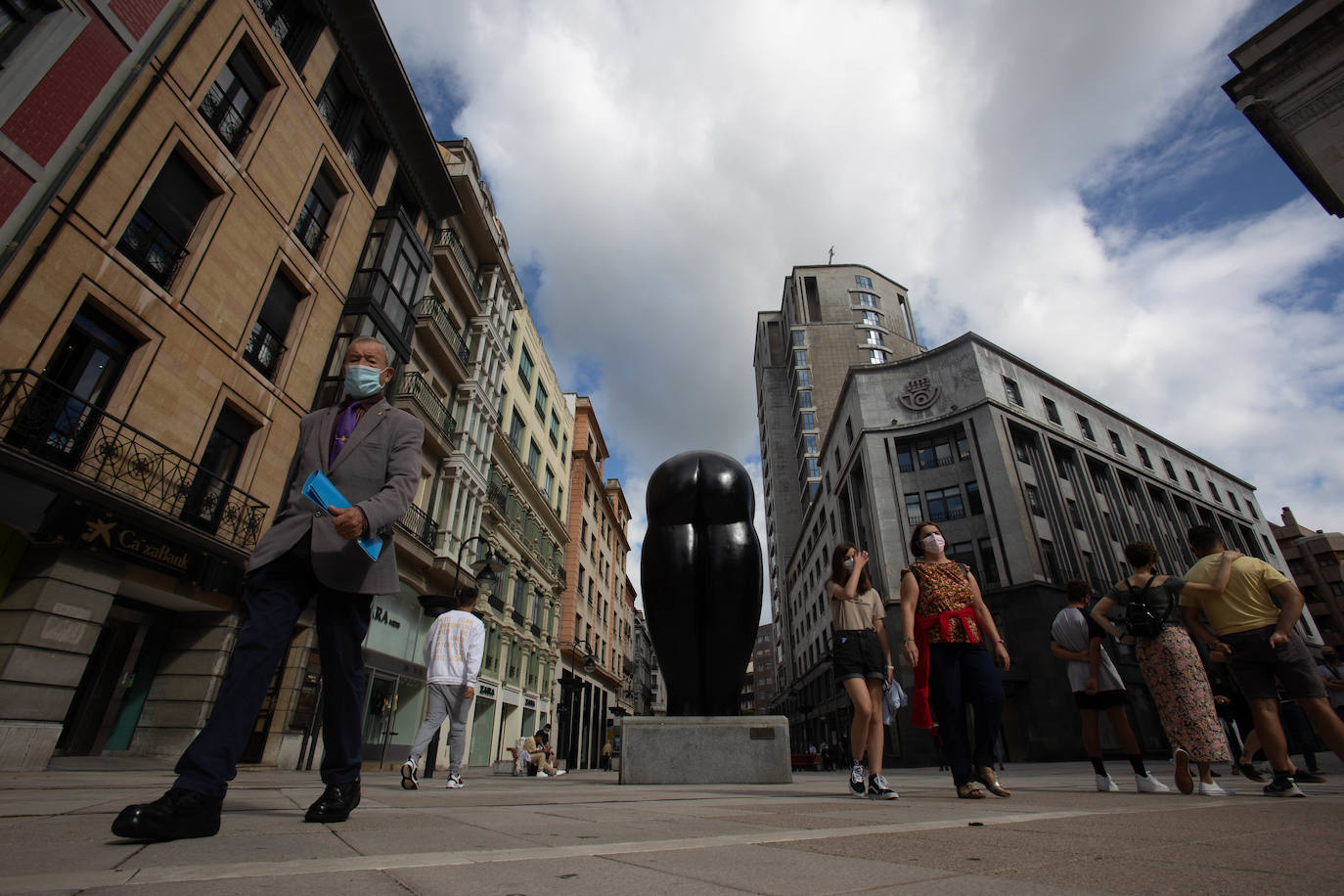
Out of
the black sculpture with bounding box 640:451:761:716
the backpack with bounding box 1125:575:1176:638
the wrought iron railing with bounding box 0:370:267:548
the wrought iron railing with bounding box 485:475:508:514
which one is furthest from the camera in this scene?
the wrought iron railing with bounding box 485:475:508:514

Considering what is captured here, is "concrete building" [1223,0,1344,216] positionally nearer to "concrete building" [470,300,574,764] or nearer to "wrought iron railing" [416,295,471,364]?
"wrought iron railing" [416,295,471,364]

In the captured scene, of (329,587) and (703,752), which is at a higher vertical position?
(329,587)

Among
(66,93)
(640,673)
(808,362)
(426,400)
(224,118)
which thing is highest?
(808,362)

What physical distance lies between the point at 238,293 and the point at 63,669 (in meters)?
6.70

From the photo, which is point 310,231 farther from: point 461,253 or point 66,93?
point 461,253

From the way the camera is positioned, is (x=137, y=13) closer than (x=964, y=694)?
No

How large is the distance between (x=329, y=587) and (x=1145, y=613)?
16.5 ft

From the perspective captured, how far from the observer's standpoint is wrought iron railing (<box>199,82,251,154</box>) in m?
11.0

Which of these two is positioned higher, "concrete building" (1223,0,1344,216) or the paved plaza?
"concrete building" (1223,0,1344,216)

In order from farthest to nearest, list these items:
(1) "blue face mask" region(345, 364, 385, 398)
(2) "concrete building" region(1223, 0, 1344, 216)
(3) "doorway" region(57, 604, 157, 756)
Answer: (2) "concrete building" region(1223, 0, 1344, 216), (3) "doorway" region(57, 604, 157, 756), (1) "blue face mask" region(345, 364, 385, 398)

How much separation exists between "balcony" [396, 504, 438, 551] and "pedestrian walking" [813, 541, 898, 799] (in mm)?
12697

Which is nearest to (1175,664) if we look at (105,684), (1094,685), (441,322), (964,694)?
(1094,685)

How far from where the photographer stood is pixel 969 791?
354 cm

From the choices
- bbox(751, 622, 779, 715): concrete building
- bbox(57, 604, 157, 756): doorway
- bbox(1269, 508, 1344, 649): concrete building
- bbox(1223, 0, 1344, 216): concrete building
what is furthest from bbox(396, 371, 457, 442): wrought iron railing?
bbox(751, 622, 779, 715): concrete building
